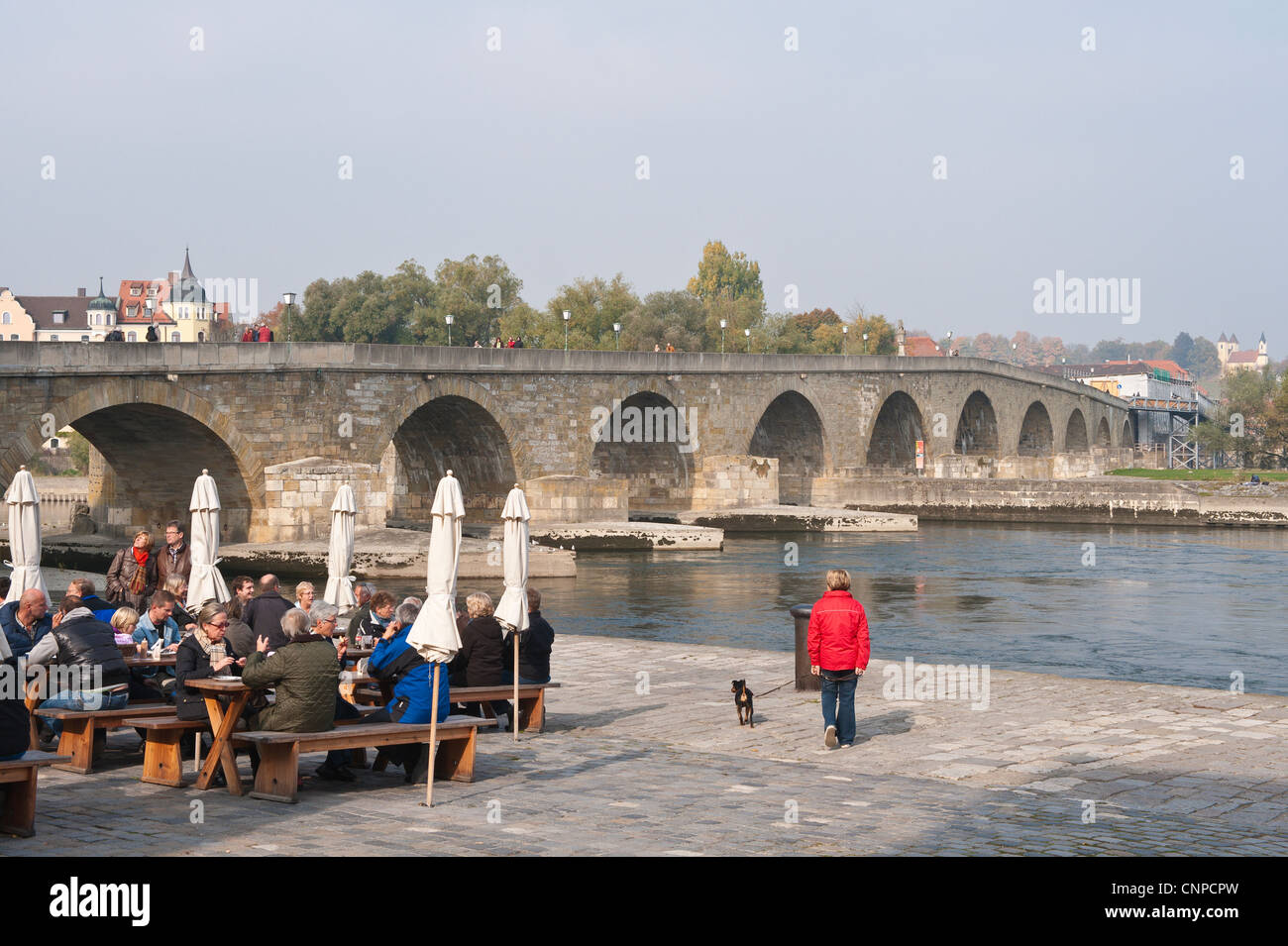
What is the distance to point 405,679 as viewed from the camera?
8625 millimetres

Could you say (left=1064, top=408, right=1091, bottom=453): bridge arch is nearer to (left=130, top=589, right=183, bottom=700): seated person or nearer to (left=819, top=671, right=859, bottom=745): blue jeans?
(left=819, top=671, right=859, bottom=745): blue jeans

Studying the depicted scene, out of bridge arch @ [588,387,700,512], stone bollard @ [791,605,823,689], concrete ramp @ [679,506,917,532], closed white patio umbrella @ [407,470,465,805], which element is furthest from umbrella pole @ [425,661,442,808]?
bridge arch @ [588,387,700,512]

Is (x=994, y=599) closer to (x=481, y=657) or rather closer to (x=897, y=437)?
(x=481, y=657)

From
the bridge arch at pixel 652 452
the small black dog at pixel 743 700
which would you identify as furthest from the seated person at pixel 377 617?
the bridge arch at pixel 652 452

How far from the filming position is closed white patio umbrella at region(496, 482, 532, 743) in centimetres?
1030

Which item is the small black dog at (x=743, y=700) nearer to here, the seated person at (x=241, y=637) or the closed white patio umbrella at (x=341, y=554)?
the seated person at (x=241, y=637)

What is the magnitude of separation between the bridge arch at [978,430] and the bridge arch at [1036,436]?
11102 millimetres

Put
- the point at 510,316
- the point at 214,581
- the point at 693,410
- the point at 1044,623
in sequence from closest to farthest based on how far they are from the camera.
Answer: the point at 214,581 < the point at 1044,623 < the point at 693,410 < the point at 510,316

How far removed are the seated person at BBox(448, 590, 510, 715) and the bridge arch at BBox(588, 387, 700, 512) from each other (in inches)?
1347

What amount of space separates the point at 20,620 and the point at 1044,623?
17884mm

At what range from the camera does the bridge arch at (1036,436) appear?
82.2m

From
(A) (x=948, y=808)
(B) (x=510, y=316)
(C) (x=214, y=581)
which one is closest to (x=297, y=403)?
(C) (x=214, y=581)
